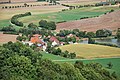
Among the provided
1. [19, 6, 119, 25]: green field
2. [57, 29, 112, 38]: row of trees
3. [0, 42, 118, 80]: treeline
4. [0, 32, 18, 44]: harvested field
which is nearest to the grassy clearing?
[0, 32, 18, 44]: harvested field

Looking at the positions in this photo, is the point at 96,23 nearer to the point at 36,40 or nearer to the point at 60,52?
the point at 36,40

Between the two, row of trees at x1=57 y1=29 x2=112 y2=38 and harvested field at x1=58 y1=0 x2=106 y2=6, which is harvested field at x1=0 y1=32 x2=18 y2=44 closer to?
row of trees at x1=57 y1=29 x2=112 y2=38

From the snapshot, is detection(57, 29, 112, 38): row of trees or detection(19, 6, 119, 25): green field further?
detection(19, 6, 119, 25): green field

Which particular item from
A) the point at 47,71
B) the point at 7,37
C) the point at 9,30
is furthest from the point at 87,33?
the point at 47,71

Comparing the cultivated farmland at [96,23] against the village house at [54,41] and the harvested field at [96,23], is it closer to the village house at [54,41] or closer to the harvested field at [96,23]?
the harvested field at [96,23]

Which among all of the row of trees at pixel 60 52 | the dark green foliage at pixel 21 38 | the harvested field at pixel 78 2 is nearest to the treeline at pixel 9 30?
the dark green foliage at pixel 21 38

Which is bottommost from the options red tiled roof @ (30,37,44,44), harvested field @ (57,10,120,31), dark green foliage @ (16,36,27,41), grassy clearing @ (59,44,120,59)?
harvested field @ (57,10,120,31)

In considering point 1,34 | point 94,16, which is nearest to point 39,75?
point 1,34
